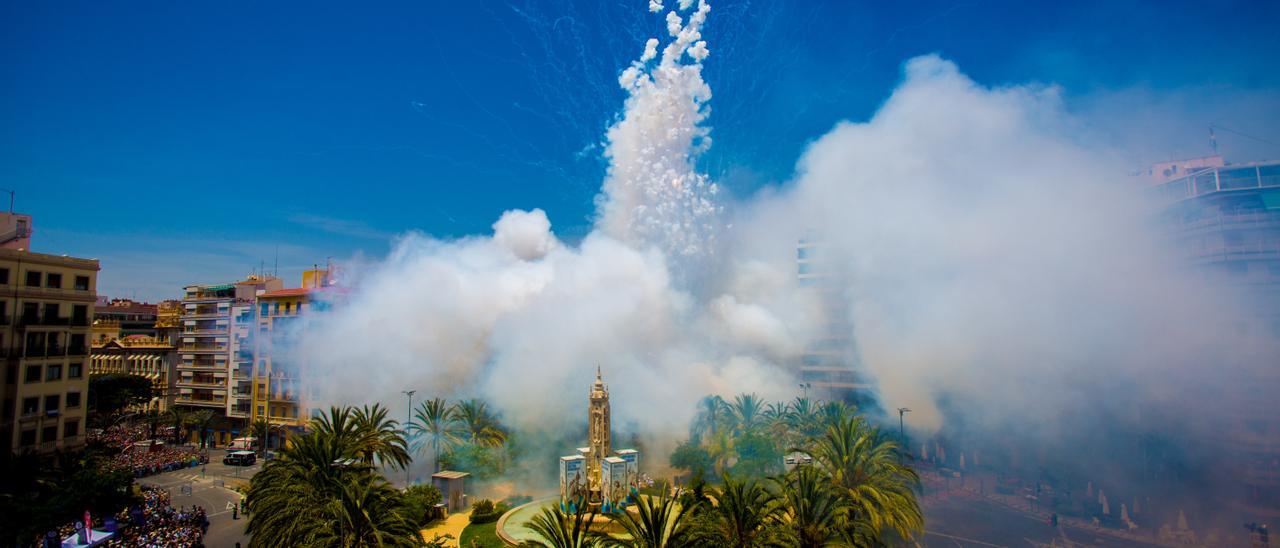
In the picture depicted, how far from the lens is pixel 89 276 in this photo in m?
55.5

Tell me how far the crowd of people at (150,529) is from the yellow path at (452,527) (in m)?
12.4

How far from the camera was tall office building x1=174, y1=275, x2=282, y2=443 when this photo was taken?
82000 millimetres

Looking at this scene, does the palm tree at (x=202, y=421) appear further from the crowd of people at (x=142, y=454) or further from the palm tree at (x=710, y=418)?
the palm tree at (x=710, y=418)

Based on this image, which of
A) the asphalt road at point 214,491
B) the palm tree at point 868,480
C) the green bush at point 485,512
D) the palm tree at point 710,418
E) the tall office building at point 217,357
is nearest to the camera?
the palm tree at point 868,480

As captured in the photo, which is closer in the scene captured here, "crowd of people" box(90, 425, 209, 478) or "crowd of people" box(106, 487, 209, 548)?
"crowd of people" box(106, 487, 209, 548)

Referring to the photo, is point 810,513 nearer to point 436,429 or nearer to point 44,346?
point 436,429

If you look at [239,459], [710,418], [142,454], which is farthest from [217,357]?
[710,418]

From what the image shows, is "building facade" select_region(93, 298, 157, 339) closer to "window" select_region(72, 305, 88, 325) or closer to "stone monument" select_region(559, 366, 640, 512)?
"window" select_region(72, 305, 88, 325)

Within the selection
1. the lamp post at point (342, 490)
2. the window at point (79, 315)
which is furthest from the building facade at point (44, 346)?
the lamp post at point (342, 490)

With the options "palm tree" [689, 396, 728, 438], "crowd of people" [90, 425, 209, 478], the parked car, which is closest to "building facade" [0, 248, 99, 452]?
"crowd of people" [90, 425, 209, 478]

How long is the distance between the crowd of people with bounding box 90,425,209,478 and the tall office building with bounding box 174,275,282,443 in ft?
19.7

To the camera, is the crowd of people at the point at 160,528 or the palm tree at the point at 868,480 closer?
the palm tree at the point at 868,480

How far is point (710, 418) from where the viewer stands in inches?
2324

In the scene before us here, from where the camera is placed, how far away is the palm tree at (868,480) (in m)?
31.5
